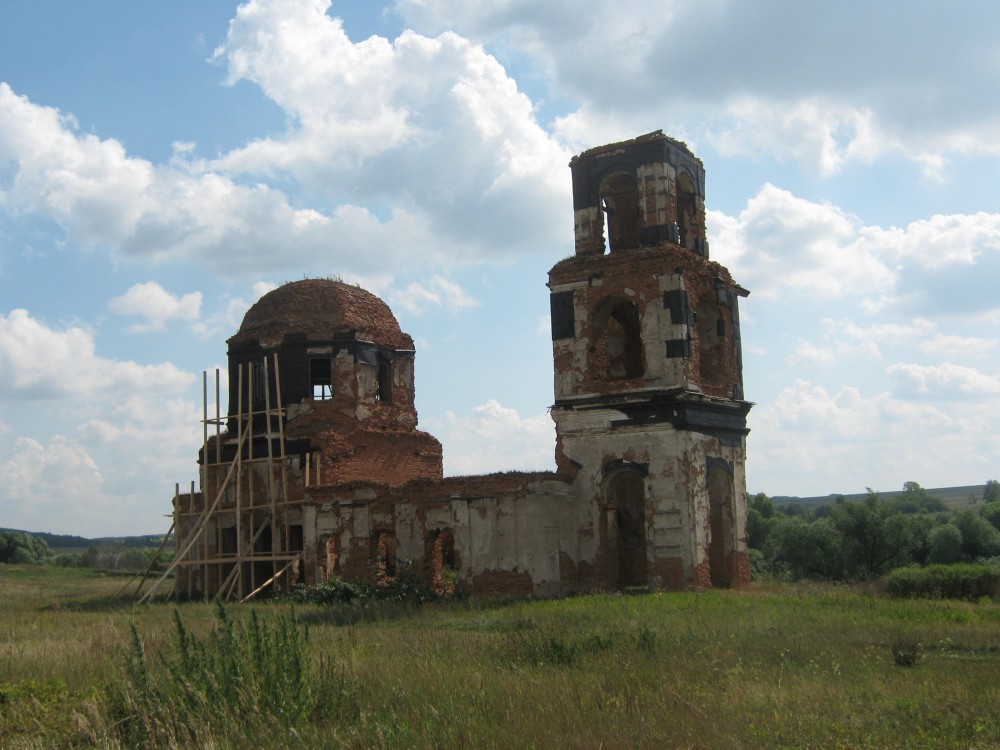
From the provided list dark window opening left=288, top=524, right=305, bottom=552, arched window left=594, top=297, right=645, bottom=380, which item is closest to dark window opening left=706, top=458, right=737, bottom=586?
arched window left=594, top=297, right=645, bottom=380

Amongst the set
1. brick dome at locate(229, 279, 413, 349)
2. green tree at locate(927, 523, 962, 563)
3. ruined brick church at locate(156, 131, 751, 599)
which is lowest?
green tree at locate(927, 523, 962, 563)

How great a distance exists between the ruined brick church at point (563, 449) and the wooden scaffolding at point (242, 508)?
0.07 m

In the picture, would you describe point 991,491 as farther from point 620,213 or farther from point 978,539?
point 620,213

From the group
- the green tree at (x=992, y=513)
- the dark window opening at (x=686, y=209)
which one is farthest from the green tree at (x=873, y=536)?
the dark window opening at (x=686, y=209)

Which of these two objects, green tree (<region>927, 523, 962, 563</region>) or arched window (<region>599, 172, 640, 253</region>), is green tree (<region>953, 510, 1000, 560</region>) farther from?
arched window (<region>599, 172, 640, 253</region>)

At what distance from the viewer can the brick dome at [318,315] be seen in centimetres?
2694

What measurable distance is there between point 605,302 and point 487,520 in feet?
17.3

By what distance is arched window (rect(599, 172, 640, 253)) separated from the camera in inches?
918

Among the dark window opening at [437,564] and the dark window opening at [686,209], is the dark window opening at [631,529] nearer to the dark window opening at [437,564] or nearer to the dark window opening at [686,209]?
the dark window opening at [437,564]

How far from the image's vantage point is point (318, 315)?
2716cm

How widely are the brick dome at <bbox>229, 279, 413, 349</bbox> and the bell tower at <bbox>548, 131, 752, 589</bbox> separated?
23.0 ft

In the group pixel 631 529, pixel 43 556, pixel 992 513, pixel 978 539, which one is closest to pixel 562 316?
pixel 631 529

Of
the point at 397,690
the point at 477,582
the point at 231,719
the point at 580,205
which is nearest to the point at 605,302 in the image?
the point at 580,205

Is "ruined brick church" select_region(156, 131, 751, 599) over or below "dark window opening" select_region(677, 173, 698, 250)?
below
